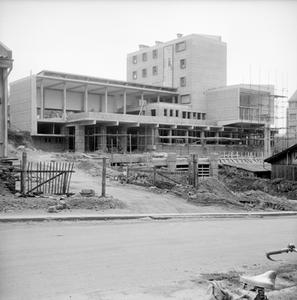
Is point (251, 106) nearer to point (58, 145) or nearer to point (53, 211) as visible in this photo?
point (58, 145)

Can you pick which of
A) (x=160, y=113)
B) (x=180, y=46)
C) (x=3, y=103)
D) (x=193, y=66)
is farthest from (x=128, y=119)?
(x=3, y=103)

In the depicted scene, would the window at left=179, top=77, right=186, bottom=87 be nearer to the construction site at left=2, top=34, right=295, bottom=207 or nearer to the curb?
the construction site at left=2, top=34, right=295, bottom=207

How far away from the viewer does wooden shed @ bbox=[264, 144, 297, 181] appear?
38.8m

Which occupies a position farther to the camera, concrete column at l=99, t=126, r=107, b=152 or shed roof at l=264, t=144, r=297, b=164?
concrete column at l=99, t=126, r=107, b=152

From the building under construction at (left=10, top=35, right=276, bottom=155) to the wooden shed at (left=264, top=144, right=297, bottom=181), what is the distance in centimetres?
1940

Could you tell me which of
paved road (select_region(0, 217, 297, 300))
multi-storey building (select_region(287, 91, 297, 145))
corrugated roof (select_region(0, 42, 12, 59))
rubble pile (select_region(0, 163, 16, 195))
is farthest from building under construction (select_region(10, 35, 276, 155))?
paved road (select_region(0, 217, 297, 300))

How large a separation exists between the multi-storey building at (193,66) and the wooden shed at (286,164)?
2897cm

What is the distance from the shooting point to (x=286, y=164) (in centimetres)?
3988

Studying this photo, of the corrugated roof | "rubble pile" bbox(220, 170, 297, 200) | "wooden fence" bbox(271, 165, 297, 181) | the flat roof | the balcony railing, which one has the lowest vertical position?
"rubble pile" bbox(220, 170, 297, 200)

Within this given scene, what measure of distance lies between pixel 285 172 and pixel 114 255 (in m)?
33.0

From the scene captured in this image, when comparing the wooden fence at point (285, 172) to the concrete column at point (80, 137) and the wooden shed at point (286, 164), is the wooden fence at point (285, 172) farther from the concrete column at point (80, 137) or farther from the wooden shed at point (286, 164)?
the concrete column at point (80, 137)

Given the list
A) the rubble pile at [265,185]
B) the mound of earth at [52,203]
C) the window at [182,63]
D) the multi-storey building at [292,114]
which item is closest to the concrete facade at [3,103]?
the mound of earth at [52,203]

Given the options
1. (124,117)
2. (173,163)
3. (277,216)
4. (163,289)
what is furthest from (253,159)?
(163,289)

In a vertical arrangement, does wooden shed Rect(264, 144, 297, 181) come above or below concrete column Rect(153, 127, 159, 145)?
below
